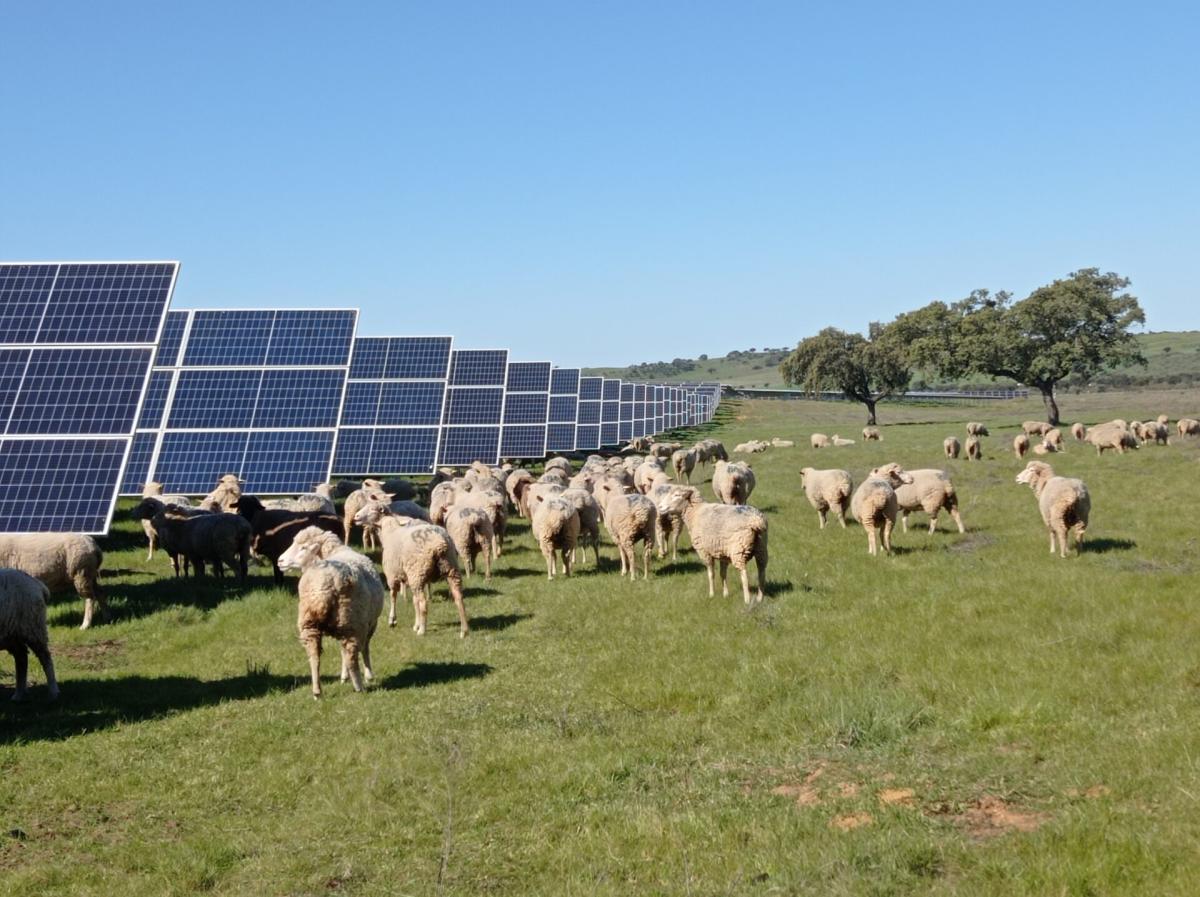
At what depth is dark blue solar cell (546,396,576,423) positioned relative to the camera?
6475 cm

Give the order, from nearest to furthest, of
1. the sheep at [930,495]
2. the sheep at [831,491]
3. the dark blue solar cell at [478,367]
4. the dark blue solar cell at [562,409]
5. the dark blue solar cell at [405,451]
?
the sheep at [930,495]
the sheep at [831,491]
the dark blue solar cell at [405,451]
the dark blue solar cell at [478,367]
the dark blue solar cell at [562,409]

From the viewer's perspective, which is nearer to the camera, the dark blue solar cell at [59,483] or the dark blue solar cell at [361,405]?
the dark blue solar cell at [59,483]

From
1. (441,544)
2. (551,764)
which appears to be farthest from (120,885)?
(441,544)

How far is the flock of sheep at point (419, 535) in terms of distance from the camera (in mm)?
12844

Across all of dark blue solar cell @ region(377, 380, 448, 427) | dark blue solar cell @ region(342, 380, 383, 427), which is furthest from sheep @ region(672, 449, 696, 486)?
dark blue solar cell @ region(342, 380, 383, 427)

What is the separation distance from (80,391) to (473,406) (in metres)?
27.2

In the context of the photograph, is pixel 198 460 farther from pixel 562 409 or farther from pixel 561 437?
pixel 562 409

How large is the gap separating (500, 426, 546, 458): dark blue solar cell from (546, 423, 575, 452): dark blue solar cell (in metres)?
5.87

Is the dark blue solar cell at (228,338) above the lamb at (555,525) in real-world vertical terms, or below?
above

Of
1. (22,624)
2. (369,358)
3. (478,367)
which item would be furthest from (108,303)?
(478,367)

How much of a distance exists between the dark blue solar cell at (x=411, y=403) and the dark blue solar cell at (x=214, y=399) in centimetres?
841

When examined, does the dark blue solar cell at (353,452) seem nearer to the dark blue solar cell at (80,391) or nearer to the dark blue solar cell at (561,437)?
the dark blue solar cell at (80,391)

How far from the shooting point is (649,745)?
1028 cm

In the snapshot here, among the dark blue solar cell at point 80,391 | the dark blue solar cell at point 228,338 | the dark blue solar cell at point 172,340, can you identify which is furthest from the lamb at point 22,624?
the dark blue solar cell at point 172,340
